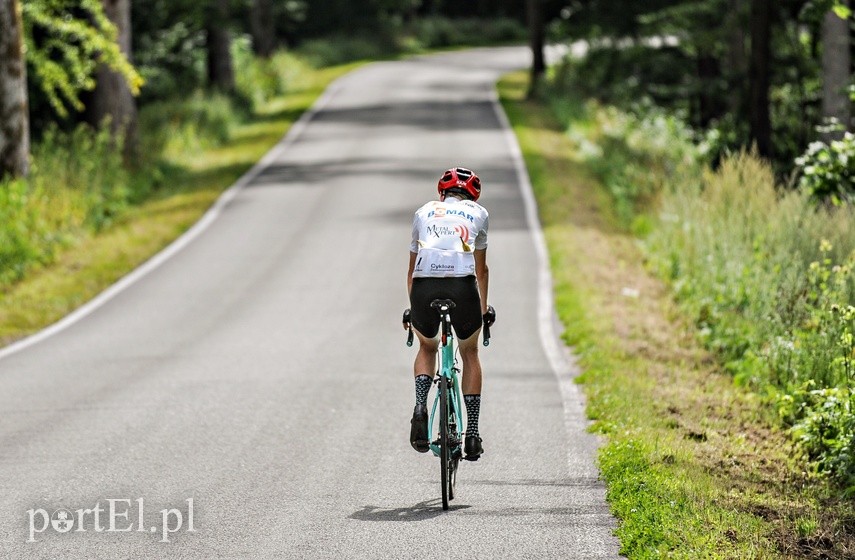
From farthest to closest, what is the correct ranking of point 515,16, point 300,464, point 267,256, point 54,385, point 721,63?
1. point 515,16
2. point 721,63
3. point 267,256
4. point 54,385
5. point 300,464

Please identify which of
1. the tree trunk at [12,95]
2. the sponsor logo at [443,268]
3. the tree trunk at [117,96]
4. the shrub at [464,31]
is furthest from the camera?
the shrub at [464,31]

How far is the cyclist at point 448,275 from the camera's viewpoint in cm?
794

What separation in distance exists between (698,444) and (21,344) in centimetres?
825

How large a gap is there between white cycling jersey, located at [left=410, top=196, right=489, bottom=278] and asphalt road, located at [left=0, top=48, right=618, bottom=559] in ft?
5.11

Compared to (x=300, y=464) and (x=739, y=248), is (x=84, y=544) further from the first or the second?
(x=739, y=248)

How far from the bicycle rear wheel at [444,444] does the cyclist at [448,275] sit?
0.15m

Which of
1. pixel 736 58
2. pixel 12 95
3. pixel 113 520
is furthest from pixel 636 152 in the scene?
pixel 113 520

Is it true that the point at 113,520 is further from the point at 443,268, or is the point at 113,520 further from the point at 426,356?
the point at 443,268

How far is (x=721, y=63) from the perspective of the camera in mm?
37812

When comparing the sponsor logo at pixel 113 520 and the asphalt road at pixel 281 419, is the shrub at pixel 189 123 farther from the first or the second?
the sponsor logo at pixel 113 520

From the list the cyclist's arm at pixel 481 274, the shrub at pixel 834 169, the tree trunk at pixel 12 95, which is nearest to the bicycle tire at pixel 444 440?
the cyclist's arm at pixel 481 274

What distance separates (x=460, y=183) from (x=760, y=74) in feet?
51.4

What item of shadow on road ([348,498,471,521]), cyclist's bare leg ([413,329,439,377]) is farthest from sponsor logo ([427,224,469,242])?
shadow on road ([348,498,471,521])

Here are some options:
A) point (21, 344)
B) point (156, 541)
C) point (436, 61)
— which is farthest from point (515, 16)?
point (156, 541)
